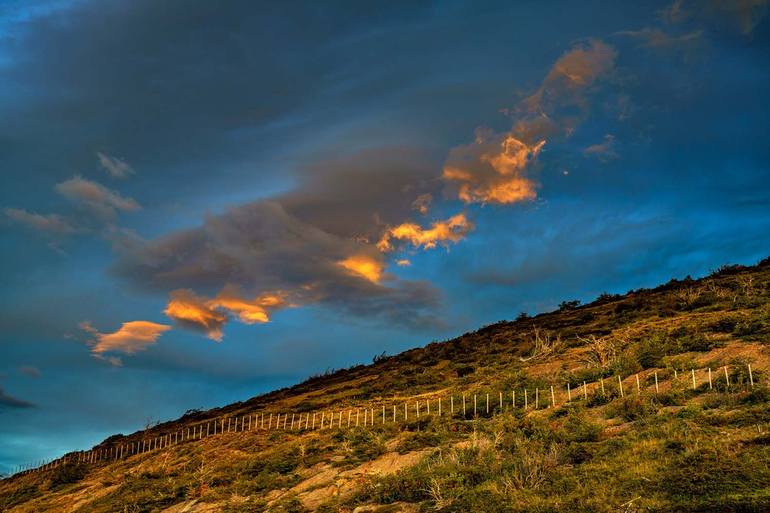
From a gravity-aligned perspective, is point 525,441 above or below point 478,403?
below

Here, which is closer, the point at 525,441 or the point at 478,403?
the point at 525,441

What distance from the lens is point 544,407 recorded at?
27.4m

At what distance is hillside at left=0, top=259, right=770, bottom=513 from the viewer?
16500mm

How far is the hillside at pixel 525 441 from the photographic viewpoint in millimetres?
16500

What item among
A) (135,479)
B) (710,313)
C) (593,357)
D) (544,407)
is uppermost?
(710,313)

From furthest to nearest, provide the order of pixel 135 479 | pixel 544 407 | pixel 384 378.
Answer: pixel 384 378, pixel 135 479, pixel 544 407

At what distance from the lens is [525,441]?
21.3 metres

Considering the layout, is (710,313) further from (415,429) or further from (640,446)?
(640,446)

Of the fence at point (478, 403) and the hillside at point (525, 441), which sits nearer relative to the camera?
the hillside at point (525, 441)

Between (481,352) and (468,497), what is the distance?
3884cm

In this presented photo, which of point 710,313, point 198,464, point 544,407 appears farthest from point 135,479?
point 710,313

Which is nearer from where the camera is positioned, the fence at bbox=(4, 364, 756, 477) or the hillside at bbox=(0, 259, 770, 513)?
the hillside at bbox=(0, 259, 770, 513)

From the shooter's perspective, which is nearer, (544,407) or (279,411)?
(544,407)

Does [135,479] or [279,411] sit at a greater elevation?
[279,411]
